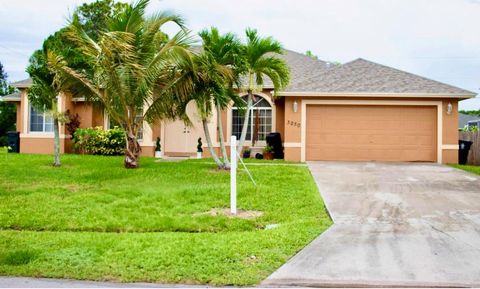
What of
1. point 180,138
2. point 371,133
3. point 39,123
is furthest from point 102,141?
point 371,133

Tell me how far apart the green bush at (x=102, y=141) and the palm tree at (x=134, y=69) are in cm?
485

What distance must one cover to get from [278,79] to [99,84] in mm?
5434

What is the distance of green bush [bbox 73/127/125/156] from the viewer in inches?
742

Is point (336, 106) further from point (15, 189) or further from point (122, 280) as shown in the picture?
point (122, 280)

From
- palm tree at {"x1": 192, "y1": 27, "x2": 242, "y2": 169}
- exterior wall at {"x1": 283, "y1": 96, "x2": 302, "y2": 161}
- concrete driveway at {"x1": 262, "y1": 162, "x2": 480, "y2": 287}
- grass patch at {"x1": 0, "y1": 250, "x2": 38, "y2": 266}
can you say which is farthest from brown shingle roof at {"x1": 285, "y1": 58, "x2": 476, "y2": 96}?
grass patch at {"x1": 0, "y1": 250, "x2": 38, "y2": 266}

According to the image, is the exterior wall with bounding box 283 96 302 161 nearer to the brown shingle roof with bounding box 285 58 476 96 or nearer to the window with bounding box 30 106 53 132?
the brown shingle roof with bounding box 285 58 476 96

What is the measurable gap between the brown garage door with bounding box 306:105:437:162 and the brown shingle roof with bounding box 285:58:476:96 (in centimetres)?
66

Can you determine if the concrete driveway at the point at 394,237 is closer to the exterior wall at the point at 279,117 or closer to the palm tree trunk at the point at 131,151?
the palm tree trunk at the point at 131,151

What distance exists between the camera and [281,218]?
28.0 feet

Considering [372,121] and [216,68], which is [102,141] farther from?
[372,121]

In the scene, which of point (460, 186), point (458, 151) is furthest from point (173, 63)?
point (458, 151)

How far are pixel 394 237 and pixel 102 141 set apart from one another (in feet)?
46.8

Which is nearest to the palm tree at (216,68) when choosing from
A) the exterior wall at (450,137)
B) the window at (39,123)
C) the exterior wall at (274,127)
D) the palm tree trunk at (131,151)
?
the palm tree trunk at (131,151)

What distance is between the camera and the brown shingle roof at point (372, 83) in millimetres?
16953
